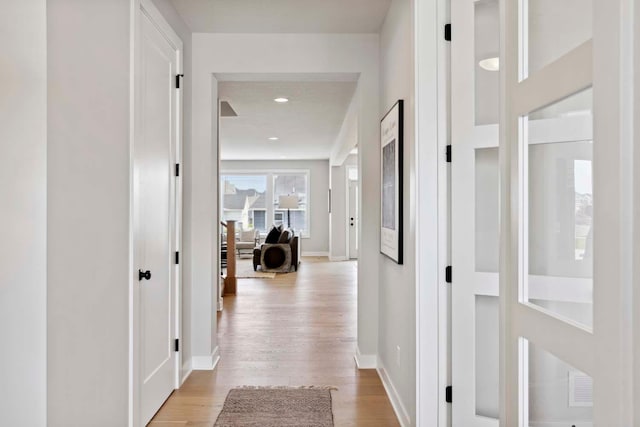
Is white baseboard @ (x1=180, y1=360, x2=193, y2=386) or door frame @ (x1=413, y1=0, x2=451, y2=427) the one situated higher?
door frame @ (x1=413, y1=0, x2=451, y2=427)

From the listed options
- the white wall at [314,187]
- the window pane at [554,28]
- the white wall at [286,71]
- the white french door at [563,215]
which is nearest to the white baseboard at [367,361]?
the white wall at [286,71]

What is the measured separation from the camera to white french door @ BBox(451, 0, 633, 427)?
0.75m

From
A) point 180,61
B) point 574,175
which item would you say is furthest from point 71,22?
point 574,175

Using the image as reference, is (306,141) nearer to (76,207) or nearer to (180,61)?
(180,61)

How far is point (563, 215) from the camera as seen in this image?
1031mm

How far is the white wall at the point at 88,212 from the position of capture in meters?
1.66

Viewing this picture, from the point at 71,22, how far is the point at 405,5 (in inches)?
68.9

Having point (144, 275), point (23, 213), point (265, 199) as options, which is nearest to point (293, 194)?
point (265, 199)

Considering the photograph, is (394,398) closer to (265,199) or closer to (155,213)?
(155,213)

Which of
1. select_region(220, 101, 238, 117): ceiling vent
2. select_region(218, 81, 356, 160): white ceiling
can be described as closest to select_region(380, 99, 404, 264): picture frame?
select_region(218, 81, 356, 160): white ceiling

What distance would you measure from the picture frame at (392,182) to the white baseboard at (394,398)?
0.85m

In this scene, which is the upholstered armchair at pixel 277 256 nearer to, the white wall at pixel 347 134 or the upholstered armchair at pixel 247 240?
the white wall at pixel 347 134

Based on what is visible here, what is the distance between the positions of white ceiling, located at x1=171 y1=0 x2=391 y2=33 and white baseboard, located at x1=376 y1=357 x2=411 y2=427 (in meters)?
2.57

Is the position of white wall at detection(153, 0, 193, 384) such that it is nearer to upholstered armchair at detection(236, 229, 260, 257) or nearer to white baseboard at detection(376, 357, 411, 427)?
white baseboard at detection(376, 357, 411, 427)
